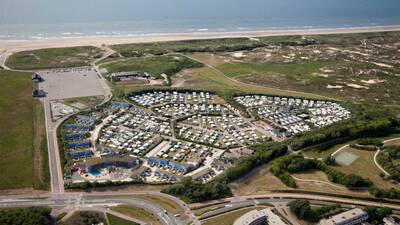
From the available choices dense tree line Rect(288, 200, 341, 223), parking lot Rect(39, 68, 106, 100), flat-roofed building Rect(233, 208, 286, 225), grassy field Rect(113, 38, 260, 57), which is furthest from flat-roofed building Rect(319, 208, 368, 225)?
grassy field Rect(113, 38, 260, 57)

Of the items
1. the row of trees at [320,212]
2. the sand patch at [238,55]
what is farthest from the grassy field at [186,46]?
the row of trees at [320,212]

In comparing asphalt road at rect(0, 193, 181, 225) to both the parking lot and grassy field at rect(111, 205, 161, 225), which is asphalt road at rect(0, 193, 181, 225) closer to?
grassy field at rect(111, 205, 161, 225)

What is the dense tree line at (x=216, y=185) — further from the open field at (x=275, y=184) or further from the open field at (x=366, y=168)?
the open field at (x=366, y=168)

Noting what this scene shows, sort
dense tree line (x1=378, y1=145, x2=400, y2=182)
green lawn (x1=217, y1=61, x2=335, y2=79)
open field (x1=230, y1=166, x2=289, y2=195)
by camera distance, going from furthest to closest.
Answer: green lawn (x1=217, y1=61, x2=335, y2=79) → dense tree line (x1=378, y1=145, x2=400, y2=182) → open field (x1=230, y1=166, x2=289, y2=195)

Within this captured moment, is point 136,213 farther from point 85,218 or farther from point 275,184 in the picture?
point 275,184

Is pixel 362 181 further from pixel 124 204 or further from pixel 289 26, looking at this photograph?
pixel 289 26

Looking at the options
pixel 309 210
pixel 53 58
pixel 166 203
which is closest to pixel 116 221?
pixel 166 203
